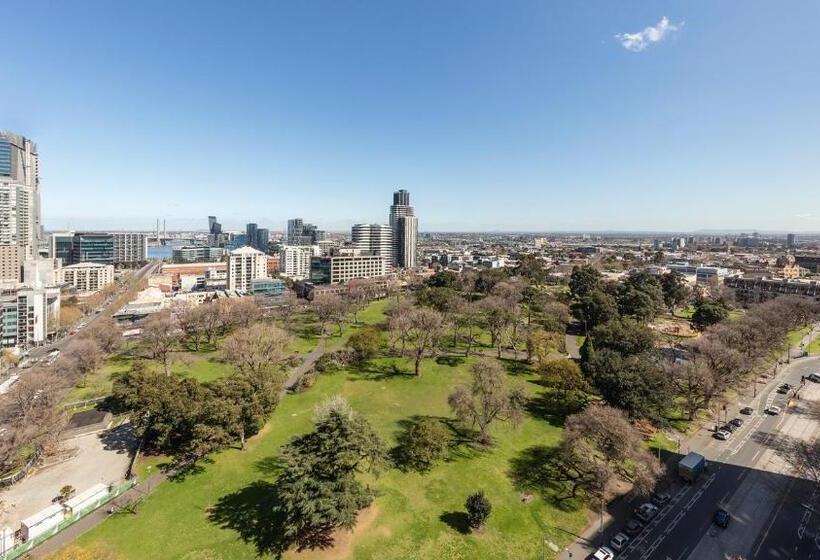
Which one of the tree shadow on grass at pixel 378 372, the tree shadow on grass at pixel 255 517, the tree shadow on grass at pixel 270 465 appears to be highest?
the tree shadow on grass at pixel 378 372

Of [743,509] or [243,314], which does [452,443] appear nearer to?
[743,509]

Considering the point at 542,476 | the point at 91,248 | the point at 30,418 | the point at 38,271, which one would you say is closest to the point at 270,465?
the point at 30,418

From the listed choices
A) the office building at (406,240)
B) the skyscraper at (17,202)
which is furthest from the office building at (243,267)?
the office building at (406,240)

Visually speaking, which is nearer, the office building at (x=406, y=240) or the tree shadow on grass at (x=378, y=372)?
the tree shadow on grass at (x=378, y=372)

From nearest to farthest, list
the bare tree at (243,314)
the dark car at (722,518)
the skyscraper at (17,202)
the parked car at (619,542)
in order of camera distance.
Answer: the parked car at (619,542)
the dark car at (722,518)
the bare tree at (243,314)
the skyscraper at (17,202)

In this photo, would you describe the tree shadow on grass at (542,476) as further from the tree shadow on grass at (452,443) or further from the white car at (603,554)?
the white car at (603,554)

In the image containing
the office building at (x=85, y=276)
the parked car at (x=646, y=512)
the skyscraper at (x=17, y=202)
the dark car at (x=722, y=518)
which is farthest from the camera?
the office building at (x=85, y=276)
